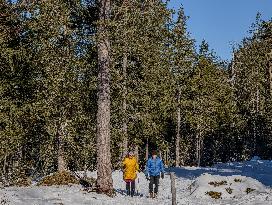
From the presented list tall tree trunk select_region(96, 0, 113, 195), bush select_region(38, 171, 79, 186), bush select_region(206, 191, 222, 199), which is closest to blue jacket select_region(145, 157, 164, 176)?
tall tree trunk select_region(96, 0, 113, 195)

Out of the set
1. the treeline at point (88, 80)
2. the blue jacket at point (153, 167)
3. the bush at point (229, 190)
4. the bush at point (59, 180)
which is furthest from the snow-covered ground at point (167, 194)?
the treeline at point (88, 80)

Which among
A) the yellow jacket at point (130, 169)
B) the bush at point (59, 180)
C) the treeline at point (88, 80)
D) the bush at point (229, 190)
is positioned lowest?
the bush at point (229, 190)

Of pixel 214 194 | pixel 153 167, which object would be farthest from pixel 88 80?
pixel 214 194

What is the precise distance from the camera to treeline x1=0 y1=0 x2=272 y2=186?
22812mm

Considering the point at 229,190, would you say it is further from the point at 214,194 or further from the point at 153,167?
the point at 153,167

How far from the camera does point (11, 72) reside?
25.4 m

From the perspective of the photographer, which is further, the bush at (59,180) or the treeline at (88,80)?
the treeline at (88,80)

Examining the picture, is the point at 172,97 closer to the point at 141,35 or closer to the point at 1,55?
the point at 141,35

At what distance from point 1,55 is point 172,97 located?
23347 millimetres

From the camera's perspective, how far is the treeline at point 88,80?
22812 mm

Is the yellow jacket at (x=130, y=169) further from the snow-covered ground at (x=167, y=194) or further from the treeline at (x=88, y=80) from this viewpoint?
the treeline at (x=88, y=80)

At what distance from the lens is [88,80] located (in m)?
29.0

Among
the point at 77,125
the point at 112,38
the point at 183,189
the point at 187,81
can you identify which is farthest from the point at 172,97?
the point at 112,38

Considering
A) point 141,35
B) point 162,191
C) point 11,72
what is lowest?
point 162,191
